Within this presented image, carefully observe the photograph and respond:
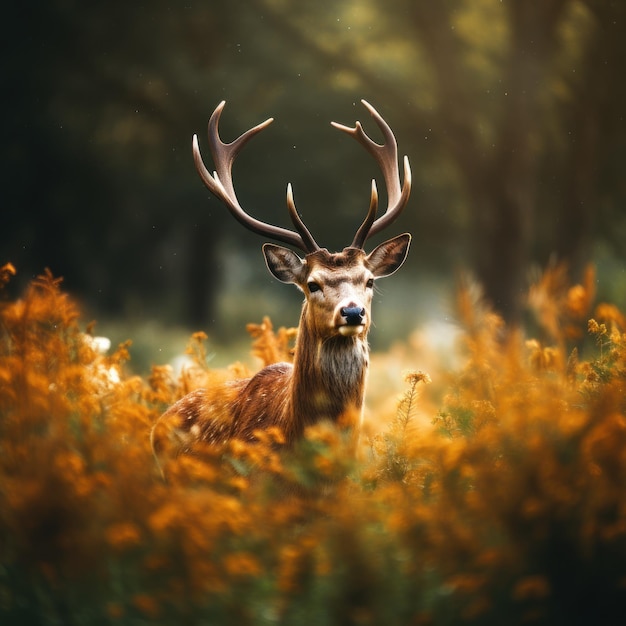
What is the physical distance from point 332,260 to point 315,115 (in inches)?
589

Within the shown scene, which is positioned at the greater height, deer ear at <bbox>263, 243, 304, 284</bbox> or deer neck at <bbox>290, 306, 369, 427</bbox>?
deer ear at <bbox>263, 243, 304, 284</bbox>

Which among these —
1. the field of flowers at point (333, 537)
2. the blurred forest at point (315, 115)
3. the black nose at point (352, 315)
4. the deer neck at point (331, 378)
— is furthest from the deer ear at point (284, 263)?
the blurred forest at point (315, 115)

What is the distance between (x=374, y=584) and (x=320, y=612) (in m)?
0.19

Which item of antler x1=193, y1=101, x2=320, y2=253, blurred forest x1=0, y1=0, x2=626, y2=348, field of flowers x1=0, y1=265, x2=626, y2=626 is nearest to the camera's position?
field of flowers x1=0, y1=265, x2=626, y2=626

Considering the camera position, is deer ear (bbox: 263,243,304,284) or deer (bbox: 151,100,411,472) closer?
deer (bbox: 151,100,411,472)

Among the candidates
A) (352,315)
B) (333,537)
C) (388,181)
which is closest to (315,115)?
(388,181)

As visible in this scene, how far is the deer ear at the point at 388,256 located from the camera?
5.79 meters

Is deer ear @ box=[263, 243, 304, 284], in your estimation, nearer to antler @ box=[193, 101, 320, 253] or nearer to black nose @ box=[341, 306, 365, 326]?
antler @ box=[193, 101, 320, 253]

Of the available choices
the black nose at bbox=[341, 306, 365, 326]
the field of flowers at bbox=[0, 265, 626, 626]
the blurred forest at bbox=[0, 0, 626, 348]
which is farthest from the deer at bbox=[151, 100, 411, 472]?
the blurred forest at bbox=[0, 0, 626, 348]

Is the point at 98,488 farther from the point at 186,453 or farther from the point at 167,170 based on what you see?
the point at 167,170

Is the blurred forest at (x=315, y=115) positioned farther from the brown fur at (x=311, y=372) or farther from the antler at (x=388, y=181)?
the brown fur at (x=311, y=372)

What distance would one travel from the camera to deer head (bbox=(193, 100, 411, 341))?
5.09 meters

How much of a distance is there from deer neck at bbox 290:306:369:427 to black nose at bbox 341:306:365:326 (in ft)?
0.79

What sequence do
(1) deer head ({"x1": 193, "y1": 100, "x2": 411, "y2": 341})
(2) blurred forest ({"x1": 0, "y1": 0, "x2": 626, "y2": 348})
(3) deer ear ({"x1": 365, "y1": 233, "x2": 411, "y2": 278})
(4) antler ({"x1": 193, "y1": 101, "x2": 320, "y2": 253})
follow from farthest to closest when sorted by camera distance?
(2) blurred forest ({"x1": 0, "y1": 0, "x2": 626, "y2": 348}) < (3) deer ear ({"x1": 365, "y1": 233, "x2": 411, "y2": 278}) < (4) antler ({"x1": 193, "y1": 101, "x2": 320, "y2": 253}) < (1) deer head ({"x1": 193, "y1": 100, "x2": 411, "y2": 341})
